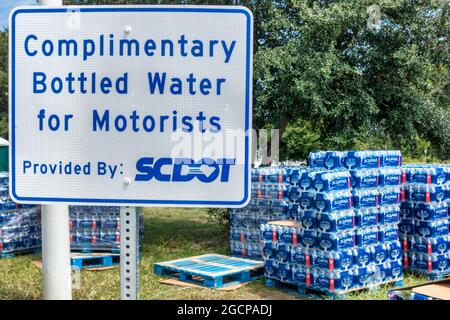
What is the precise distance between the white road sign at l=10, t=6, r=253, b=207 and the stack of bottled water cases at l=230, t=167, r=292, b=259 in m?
7.60

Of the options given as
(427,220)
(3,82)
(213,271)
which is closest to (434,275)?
(427,220)

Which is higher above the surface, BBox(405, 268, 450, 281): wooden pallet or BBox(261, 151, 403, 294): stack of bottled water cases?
BBox(261, 151, 403, 294): stack of bottled water cases

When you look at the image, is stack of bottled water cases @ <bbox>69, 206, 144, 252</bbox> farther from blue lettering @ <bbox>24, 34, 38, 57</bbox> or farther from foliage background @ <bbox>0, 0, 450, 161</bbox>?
blue lettering @ <bbox>24, 34, 38, 57</bbox>

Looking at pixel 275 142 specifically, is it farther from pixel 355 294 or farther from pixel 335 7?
pixel 355 294

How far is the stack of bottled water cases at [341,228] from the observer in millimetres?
6797

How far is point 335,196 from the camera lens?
22.4ft

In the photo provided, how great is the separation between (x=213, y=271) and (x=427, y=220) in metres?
3.25

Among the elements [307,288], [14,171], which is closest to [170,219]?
[307,288]

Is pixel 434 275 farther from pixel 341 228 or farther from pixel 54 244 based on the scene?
pixel 54 244

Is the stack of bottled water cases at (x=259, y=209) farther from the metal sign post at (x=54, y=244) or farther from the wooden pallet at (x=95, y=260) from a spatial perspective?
the metal sign post at (x=54, y=244)

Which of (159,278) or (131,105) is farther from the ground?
(131,105)

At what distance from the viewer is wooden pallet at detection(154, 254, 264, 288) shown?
775cm

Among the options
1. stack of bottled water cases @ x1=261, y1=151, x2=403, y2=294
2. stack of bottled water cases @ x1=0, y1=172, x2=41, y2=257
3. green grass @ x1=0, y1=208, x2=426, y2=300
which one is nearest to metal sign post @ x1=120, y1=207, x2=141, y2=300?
green grass @ x1=0, y1=208, x2=426, y2=300

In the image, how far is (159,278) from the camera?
8.34 m
